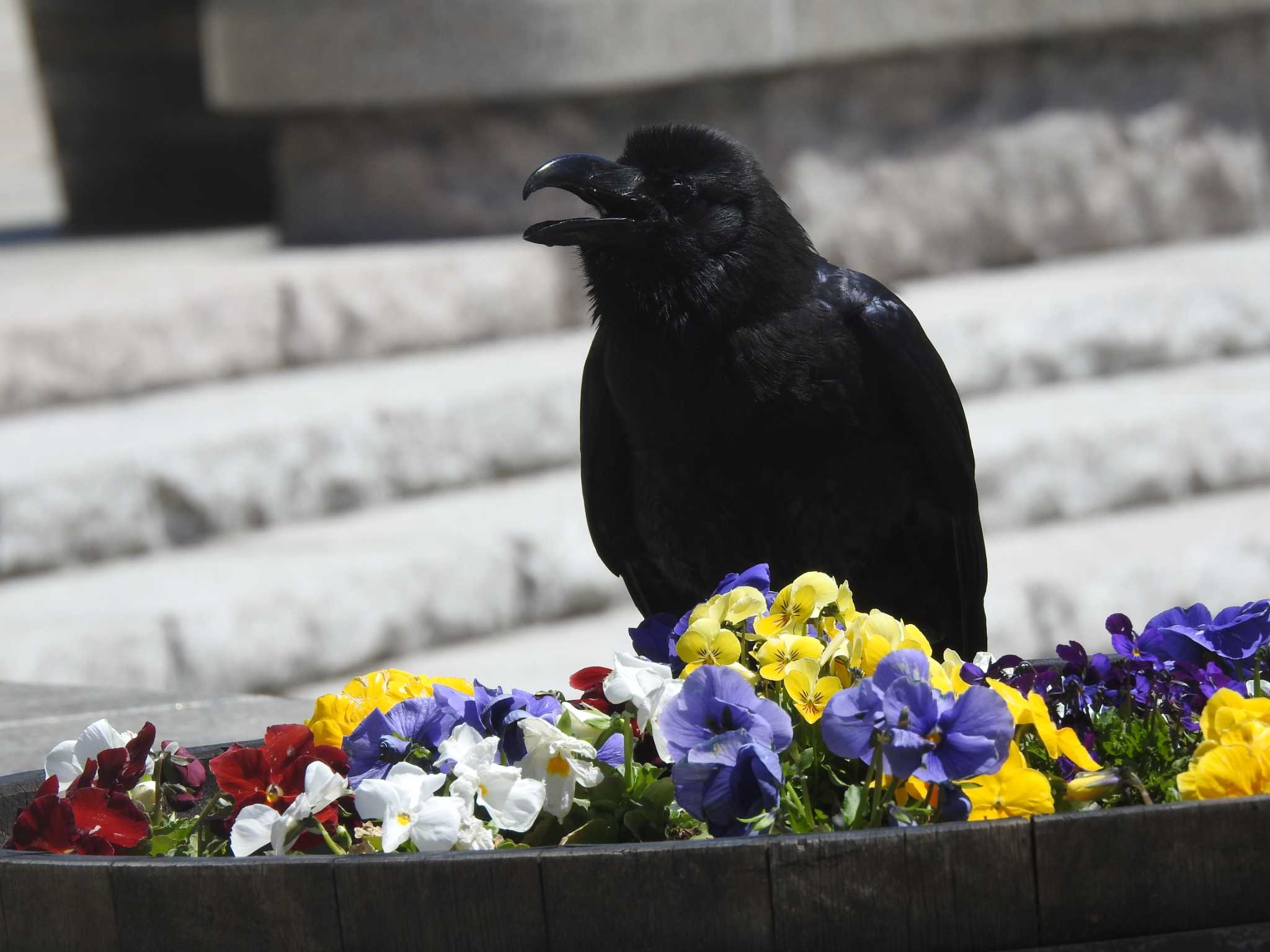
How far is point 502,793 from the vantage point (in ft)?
4.73

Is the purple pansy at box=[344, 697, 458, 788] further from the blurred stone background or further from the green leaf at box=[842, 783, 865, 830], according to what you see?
the blurred stone background

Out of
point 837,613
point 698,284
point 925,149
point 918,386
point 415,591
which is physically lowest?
point 415,591

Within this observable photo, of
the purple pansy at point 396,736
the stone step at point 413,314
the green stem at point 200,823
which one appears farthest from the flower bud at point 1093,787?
the stone step at point 413,314

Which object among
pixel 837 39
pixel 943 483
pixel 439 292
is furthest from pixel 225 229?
pixel 943 483

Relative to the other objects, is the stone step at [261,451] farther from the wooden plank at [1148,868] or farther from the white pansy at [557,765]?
the wooden plank at [1148,868]

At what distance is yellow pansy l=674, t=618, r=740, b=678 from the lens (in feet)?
5.11

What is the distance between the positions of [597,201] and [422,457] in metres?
2.62

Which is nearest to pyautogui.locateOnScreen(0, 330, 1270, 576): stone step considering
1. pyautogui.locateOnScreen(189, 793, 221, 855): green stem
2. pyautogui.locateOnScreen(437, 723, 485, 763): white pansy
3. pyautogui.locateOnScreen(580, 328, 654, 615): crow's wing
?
pyautogui.locateOnScreen(580, 328, 654, 615): crow's wing

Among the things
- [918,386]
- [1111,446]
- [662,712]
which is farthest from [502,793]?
[1111,446]

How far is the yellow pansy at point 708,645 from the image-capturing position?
156cm

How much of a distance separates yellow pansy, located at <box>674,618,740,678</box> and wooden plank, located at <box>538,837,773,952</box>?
32 centimetres

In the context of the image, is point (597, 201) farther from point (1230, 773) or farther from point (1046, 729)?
point (1230, 773)

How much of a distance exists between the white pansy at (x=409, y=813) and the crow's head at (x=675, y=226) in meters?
0.88

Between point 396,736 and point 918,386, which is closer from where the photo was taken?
point 396,736
